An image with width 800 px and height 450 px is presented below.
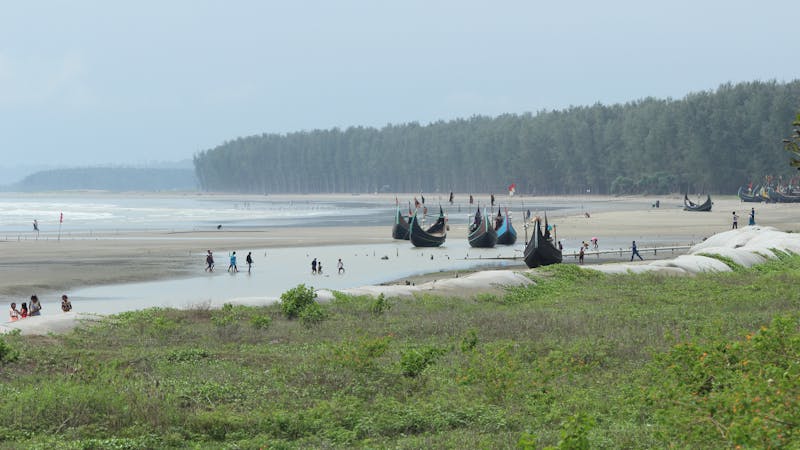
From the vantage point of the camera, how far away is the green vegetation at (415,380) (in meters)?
11.2

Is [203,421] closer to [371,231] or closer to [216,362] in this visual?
[216,362]

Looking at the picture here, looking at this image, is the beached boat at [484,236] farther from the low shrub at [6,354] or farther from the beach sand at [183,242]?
the low shrub at [6,354]

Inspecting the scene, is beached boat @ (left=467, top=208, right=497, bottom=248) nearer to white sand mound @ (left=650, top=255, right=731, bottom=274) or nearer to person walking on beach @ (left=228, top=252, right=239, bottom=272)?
person walking on beach @ (left=228, top=252, right=239, bottom=272)

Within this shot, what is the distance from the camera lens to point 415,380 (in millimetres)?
15258

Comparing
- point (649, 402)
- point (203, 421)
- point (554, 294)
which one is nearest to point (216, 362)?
point (203, 421)

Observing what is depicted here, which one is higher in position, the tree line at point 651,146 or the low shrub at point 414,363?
the tree line at point 651,146

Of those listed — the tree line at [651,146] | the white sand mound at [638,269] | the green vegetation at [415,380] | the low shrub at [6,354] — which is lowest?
the white sand mound at [638,269]

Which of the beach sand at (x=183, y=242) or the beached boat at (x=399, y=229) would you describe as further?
the beached boat at (x=399, y=229)

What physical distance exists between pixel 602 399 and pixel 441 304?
10.9 metres

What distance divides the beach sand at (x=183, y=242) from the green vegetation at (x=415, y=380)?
17251mm

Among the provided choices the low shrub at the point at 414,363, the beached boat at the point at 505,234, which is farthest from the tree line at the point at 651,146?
the low shrub at the point at 414,363

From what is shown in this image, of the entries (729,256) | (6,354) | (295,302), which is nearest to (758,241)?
(729,256)

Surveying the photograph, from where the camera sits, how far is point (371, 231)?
73.5 meters

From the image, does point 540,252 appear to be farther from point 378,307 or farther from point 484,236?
point 378,307
